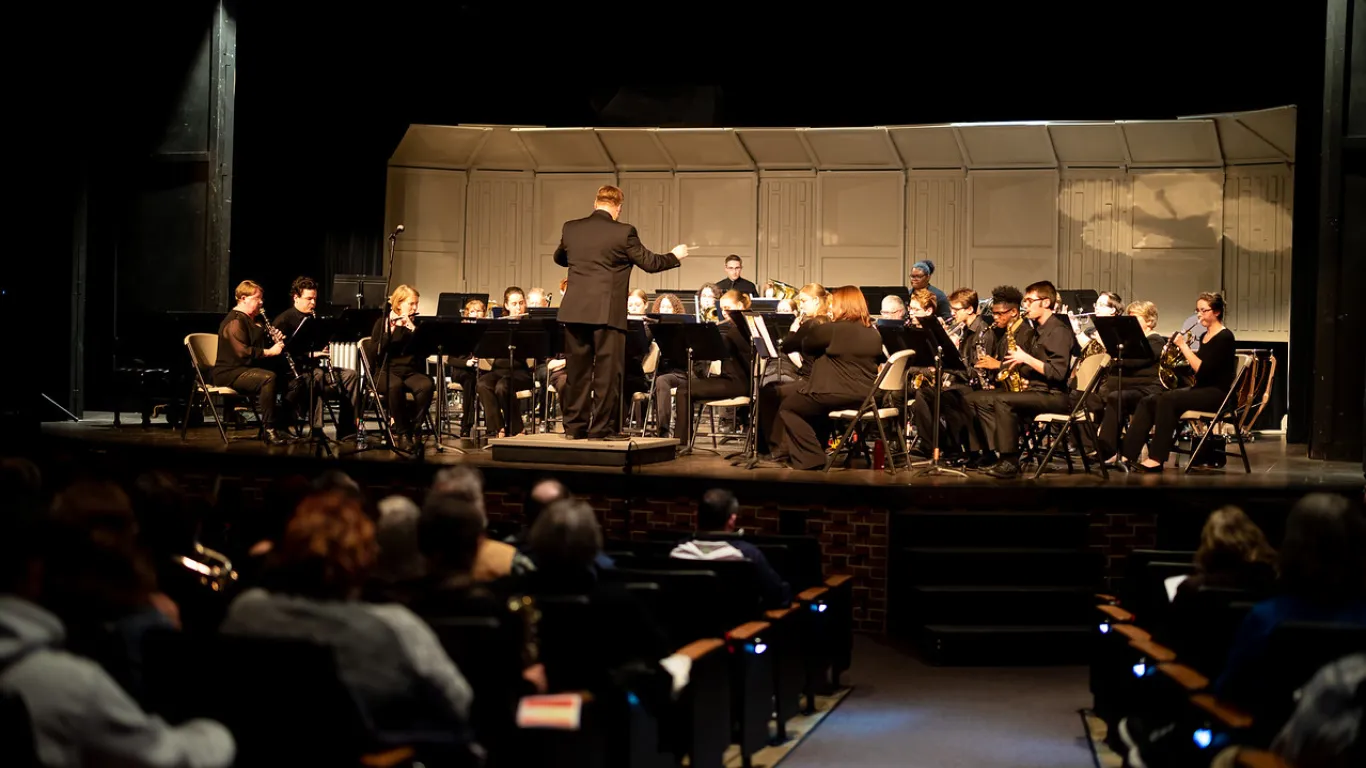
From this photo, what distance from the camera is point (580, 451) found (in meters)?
8.51

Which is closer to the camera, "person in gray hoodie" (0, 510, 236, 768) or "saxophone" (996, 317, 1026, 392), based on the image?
"person in gray hoodie" (0, 510, 236, 768)

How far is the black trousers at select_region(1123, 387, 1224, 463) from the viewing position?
29.4 ft

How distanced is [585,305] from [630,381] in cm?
201

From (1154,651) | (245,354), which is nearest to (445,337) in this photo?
(245,354)

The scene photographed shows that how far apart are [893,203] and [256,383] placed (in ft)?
27.0

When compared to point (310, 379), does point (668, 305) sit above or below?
above

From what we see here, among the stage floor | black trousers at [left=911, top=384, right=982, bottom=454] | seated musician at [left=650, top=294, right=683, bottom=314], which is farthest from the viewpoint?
seated musician at [left=650, top=294, right=683, bottom=314]

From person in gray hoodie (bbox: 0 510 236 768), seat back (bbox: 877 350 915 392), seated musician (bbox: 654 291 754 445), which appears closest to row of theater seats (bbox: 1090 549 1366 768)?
person in gray hoodie (bbox: 0 510 236 768)

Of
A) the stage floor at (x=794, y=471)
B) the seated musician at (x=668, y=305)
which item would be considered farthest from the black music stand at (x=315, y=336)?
the seated musician at (x=668, y=305)

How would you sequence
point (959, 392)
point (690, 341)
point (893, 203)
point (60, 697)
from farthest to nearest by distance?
point (893, 203) < point (959, 392) < point (690, 341) < point (60, 697)

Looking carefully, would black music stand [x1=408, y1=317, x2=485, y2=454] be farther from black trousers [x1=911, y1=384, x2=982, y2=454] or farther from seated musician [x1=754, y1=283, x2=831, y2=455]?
black trousers [x1=911, y1=384, x2=982, y2=454]

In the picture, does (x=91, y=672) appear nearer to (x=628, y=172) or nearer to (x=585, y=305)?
(x=585, y=305)

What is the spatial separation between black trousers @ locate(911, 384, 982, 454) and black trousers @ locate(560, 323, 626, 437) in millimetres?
2079

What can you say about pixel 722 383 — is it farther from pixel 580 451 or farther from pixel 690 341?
pixel 580 451
